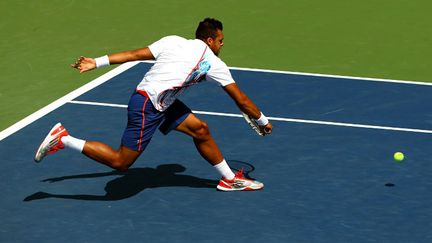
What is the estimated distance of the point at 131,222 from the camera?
13719 millimetres

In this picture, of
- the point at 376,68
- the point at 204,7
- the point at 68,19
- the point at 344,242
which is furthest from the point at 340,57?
the point at 344,242

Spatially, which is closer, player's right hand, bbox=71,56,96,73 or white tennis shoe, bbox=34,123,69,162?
player's right hand, bbox=71,56,96,73

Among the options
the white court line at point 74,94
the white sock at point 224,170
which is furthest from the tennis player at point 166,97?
the white court line at point 74,94

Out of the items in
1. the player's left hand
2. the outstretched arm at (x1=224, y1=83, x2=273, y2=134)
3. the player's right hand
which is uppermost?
the outstretched arm at (x1=224, y1=83, x2=273, y2=134)

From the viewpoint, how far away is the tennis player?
14.2 m

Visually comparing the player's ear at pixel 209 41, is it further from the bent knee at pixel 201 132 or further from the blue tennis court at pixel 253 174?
the blue tennis court at pixel 253 174

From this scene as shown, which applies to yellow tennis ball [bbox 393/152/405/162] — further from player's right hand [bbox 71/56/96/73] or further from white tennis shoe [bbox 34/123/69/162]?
white tennis shoe [bbox 34/123/69/162]

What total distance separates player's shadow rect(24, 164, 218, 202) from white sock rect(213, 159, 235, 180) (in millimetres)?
321

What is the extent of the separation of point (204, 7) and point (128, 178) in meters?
8.04

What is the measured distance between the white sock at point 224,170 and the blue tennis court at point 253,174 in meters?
0.22

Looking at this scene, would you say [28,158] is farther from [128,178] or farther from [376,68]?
[376,68]

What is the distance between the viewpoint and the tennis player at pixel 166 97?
14164 millimetres

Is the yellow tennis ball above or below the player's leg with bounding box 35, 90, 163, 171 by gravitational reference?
above

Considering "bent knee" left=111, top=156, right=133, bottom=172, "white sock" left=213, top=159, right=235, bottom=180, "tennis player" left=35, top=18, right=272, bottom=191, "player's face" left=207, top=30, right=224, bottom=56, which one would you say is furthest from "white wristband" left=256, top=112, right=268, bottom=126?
"bent knee" left=111, top=156, right=133, bottom=172
